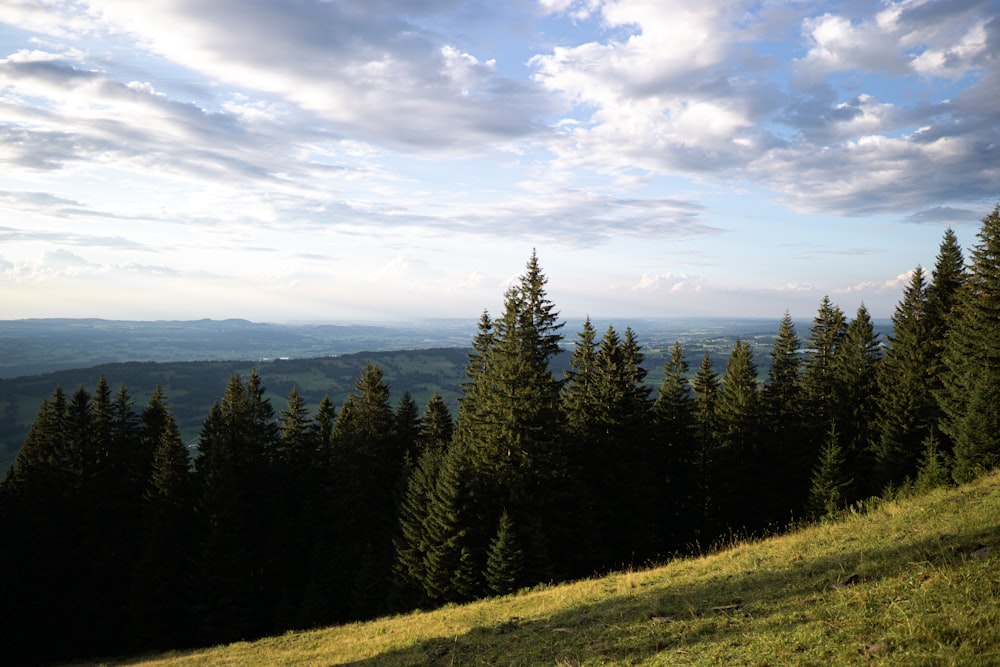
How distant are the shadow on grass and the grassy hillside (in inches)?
1.8

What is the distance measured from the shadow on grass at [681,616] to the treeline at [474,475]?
10555mm

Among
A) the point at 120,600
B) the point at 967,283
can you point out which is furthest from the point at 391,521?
the point at 967,283

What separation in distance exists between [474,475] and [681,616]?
1753 centimetres

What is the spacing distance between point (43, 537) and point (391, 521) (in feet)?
80.9

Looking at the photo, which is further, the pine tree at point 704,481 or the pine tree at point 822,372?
the pine tree at point 822,372

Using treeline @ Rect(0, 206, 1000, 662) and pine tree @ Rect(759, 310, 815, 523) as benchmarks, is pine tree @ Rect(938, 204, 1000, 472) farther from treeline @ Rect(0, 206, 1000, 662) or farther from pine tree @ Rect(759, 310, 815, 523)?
pine tree @ Rect(759, 310, 815, 523)

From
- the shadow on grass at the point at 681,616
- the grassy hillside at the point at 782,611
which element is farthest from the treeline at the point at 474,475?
the shadow on grass at the point at 681,616

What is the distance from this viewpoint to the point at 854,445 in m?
38.1

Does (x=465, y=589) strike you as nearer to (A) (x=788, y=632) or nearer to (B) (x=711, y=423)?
(A) (x=788, y=632)

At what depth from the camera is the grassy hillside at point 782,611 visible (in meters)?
7.39

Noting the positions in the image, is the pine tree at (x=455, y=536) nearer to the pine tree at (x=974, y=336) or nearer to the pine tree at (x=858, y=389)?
the pine tree at (x=974, y=336)

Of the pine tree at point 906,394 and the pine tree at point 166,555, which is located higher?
the pine tree at point 906,394

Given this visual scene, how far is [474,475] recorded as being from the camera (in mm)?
27328

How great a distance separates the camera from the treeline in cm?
2725
